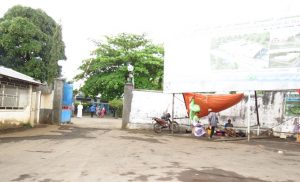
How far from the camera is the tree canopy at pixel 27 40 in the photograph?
33.3 m

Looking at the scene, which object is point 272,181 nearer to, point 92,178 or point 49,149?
point 92,178

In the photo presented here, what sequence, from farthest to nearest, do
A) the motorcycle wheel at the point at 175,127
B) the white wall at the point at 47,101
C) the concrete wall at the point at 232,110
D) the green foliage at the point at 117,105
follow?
1. the green foliage at the point at 117,105
2. the white wall at the point at 47,101
3. the motorcycle wheel at the point at 175,127
4. the concrete wall at the point at 232,110

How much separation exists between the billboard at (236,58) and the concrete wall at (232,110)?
301 centimetres

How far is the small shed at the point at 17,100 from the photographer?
61.7 ft

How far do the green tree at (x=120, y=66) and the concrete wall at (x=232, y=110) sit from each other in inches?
644

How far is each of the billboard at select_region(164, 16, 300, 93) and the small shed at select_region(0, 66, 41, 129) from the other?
24.8 feet

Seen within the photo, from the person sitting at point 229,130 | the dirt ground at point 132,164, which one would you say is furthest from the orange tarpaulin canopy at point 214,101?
the dirt ground at point 132,164

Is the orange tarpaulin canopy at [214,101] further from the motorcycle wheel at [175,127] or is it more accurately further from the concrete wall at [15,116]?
the concrete wall at [15,116]

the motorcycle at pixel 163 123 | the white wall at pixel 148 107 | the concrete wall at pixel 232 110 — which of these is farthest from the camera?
the white wall at pixel 148 107

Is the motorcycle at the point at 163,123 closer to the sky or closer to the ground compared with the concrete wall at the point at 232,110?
closer to the ground

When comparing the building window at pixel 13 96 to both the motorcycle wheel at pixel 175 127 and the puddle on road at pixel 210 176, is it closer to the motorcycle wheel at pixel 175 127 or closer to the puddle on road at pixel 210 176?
the motorcycle wheel at pixel 175 127

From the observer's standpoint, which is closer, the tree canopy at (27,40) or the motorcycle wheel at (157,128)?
the motorcycle wheel at (157,128)

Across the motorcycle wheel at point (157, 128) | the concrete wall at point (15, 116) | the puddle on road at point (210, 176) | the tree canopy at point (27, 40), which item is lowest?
the puddle on road at point (210, 176)

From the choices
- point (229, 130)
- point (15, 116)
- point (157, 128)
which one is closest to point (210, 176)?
point (229, 130)
